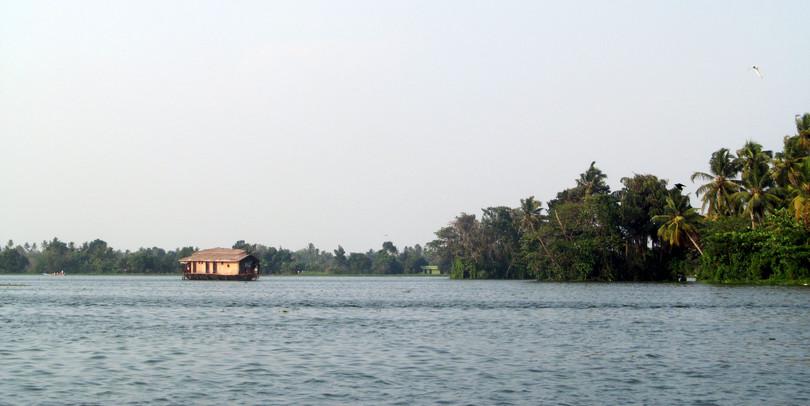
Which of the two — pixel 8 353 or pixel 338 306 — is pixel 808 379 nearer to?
pixel 8 353

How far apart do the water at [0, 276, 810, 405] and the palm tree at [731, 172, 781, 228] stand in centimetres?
4180

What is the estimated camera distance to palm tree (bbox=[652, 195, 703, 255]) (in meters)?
101

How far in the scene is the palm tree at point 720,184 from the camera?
9562cm

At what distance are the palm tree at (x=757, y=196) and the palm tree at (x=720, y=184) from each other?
249cm

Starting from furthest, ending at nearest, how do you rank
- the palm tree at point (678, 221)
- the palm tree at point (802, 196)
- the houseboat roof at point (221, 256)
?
1. the houseboat roof at point (221, 256)
2. the palm tree at point (678, 221)
3. the palm tree at point (802, 196)

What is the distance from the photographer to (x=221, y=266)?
13538cm

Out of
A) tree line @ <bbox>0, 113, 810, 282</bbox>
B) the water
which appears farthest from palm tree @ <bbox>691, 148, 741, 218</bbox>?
the water

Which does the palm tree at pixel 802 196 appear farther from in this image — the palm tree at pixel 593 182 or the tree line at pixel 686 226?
the palm tree at pixel 593 182

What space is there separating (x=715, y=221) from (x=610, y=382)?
7827 cm

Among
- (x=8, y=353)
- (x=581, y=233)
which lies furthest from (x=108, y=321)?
(x=581, y=233)

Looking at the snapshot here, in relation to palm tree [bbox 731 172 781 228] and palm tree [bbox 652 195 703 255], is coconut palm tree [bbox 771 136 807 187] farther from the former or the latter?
palm tree [bbox 652 195 703 255]

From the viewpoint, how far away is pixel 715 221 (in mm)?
96688

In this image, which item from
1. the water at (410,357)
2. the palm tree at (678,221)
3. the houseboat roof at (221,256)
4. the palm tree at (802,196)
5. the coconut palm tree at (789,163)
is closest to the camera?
the water at (410,357)

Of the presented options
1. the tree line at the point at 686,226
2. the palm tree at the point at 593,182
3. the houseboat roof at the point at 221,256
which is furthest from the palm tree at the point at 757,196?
the houseboat roof at the point at 221,256
